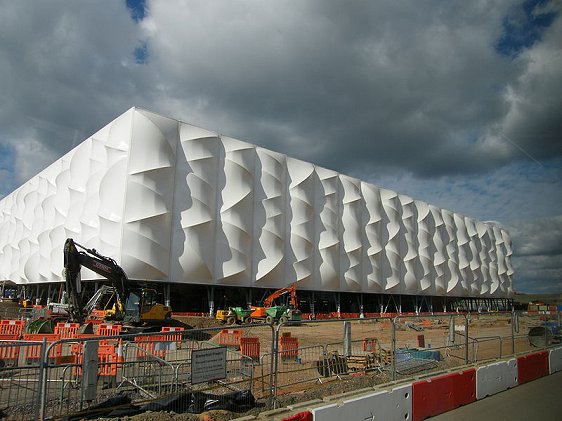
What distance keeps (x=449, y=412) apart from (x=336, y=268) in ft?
142

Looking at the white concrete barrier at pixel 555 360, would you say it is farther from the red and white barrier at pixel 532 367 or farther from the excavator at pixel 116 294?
the excavator at pixel 116 294

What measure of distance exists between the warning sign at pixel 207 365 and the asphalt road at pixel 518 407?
405cm

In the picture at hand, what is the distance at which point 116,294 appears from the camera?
27391 mm

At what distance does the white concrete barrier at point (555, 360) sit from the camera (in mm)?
13559

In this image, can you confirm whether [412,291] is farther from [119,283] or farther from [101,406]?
[101,406]

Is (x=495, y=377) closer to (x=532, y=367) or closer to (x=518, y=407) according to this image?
(x=518, y=407)

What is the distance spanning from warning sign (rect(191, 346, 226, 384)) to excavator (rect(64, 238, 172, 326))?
19.4 metres

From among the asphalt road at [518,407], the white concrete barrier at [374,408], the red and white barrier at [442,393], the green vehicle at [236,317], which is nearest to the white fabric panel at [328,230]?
the green vehicle at [236,317]

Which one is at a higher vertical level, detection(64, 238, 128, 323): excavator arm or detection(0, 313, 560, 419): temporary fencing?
detection(64, 238, 128, 323): excavator arm

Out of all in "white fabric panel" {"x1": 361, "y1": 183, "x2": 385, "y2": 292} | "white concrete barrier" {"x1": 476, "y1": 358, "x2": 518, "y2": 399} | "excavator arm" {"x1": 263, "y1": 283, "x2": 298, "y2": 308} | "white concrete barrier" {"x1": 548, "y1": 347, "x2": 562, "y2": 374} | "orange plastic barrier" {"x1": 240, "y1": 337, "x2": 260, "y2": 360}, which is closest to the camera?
"white concrete barrier" {"x1": 476, "y1": 358, "x2": 518, "y2": 399}

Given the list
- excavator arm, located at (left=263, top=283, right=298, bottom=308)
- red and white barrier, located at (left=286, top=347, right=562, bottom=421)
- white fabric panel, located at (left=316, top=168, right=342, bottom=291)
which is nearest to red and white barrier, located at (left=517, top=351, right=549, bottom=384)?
red and white barrier, located at (left=286, top=347, right=562, bottom=421)

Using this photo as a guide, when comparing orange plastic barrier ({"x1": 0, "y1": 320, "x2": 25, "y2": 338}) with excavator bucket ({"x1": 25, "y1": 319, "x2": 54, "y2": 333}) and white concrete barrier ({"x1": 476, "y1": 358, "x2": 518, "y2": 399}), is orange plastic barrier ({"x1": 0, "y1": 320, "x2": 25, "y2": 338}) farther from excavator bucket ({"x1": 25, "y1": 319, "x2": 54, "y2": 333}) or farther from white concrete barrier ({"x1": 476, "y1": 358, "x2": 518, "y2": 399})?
white concrete barrier ({"x1": 476, "y1": 358, "x2": 518, "y2": 399})

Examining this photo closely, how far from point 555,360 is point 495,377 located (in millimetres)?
4583

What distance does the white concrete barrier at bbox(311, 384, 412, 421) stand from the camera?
662 cm
